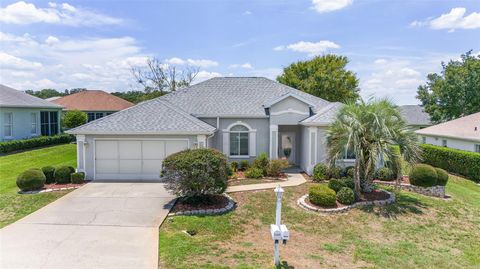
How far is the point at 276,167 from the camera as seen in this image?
1962cm

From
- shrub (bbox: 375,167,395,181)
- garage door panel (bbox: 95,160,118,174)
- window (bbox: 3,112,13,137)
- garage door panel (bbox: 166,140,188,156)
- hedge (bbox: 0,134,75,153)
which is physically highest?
window (bbox: 3,112,13,137)

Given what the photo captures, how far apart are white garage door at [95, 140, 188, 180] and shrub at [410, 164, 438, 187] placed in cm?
1238

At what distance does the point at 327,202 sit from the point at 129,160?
35.6 ft

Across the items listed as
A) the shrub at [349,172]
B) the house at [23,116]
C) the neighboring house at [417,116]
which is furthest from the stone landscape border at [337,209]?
the neighboring house at [417,116]

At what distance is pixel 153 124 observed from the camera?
19.0 metres

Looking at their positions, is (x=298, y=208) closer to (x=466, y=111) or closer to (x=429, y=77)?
(x=466, y=111)

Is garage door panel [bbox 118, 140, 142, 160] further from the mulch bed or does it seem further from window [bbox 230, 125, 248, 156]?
window [bbox 230, 125, 248, 156]

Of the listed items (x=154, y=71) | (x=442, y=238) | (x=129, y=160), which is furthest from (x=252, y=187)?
(x=154, y=71)

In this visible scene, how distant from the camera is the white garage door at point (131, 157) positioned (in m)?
18.6

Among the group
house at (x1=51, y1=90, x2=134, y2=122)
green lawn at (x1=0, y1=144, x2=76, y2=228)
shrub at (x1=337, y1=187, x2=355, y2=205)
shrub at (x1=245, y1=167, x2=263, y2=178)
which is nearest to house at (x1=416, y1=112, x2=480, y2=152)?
shrub at (x1=337, y1=187, x2=355, y2=205)

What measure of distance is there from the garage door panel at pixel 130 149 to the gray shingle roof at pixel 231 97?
500cm

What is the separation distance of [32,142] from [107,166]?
1288cm

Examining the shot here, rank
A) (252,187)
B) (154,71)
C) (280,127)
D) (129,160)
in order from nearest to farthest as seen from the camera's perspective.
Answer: (252,187) → (129,160) → (280,127) → (154,71)

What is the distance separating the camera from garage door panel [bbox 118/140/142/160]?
1866 centimetres
